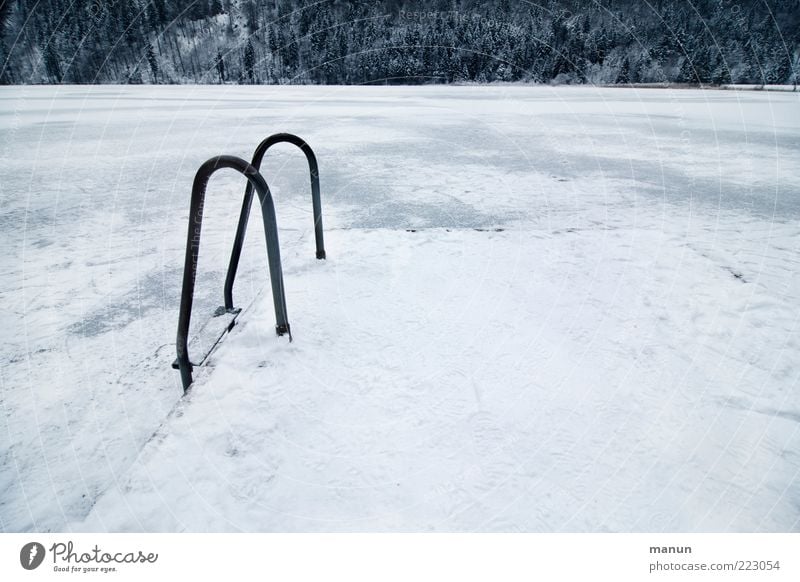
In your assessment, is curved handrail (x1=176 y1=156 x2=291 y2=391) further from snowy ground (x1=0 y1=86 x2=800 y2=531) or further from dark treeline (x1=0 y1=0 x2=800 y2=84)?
dark treeline (x1=0 y1=0 x2=800 y2=84)

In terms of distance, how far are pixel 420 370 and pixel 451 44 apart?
46.8m

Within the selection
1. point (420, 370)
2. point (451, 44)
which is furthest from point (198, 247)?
point (451, 44)

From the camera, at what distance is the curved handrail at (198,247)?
70.8 inches

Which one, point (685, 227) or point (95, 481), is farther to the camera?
point (685, 227)

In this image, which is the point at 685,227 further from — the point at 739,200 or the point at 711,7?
the point at 711,7

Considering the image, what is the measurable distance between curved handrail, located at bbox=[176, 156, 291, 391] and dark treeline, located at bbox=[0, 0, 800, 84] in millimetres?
42573

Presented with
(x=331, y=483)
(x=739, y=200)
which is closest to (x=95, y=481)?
(x=331, y=483)

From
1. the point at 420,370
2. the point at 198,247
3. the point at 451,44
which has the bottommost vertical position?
the point at 420,370

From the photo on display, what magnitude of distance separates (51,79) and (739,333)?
8420 centimetres

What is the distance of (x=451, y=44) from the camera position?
41562 millimetres

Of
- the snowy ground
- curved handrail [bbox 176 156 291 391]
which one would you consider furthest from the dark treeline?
curved handrail [bbox 176 156 291 391]

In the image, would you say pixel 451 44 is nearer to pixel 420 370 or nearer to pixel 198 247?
pixel 198 247

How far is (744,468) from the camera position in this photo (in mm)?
1565

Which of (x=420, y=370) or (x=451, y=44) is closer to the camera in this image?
(x=420, y=370)
